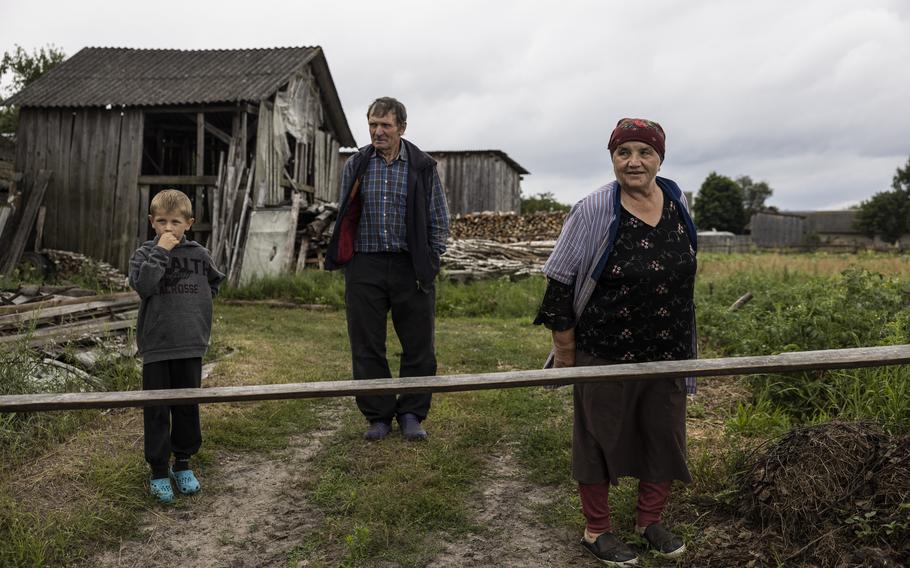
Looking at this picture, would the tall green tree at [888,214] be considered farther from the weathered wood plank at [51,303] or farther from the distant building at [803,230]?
the weathered wood plank at [51,303]

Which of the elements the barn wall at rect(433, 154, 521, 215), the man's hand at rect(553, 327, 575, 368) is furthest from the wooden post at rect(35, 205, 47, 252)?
the man's hand at rect(553, 327, 575, 368)

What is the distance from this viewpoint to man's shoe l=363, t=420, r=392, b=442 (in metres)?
4.21

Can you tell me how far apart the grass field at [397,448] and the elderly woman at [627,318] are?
330 mm

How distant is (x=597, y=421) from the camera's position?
2703 millimetres

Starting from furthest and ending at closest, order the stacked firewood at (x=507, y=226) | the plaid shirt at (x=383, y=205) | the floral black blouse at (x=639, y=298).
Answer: the stacked firewood at (x=507, y=226), the plaid shirt at (x=383, y=205), the floral black blouse at (x=639, y=298)

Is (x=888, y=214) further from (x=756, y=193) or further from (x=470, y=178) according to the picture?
(x=470, y=178)

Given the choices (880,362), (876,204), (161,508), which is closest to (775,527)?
(880,362)

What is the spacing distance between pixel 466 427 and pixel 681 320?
2.14 metres

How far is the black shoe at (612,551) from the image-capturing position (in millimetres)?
2648

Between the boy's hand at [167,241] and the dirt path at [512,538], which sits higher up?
the boy's hand at [167,241]

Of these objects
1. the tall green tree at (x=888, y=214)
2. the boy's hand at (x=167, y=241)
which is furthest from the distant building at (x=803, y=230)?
the boy's hand at (x=167, y=241)

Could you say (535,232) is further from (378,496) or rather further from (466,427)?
(378,496)

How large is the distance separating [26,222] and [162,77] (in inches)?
156

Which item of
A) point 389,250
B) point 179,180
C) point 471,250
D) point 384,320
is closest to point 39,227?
point 179,180
